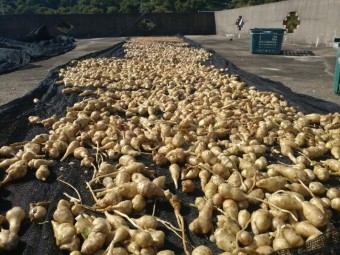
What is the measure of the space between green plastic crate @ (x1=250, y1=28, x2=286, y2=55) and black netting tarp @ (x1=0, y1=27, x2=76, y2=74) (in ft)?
22.3

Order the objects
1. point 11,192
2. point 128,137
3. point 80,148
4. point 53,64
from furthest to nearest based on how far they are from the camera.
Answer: point 53,64
point 128,137
point 80,148
point 11,192

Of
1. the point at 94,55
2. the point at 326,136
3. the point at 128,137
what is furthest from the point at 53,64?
the point at 326,136

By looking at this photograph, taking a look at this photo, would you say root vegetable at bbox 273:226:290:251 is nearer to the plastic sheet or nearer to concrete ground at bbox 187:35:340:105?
concrete ground at bbox 187:35:340:105

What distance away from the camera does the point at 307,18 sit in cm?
1230

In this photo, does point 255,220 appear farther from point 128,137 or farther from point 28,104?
point 28,104

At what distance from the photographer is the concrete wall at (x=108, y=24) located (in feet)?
66.0

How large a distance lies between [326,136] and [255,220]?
1551 millimetres

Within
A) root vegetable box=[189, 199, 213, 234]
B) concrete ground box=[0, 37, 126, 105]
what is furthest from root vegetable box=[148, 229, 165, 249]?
concrete ground box=[0, 37, 126, 105]

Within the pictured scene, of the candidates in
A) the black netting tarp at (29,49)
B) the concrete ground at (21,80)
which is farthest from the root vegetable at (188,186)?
the black netting tarp at (29,49)

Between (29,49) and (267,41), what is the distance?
25.4 ft

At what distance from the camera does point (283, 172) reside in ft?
7.09

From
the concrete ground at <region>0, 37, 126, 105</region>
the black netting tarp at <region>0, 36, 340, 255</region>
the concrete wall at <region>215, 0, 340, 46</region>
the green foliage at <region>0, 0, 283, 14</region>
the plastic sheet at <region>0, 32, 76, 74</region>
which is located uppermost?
the green foliage at <region>0, 0, 283, 14</region>

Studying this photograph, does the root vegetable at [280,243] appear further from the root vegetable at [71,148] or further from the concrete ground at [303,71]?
the concrete ground at [303,71]

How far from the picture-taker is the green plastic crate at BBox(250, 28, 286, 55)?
9828 millimetres
